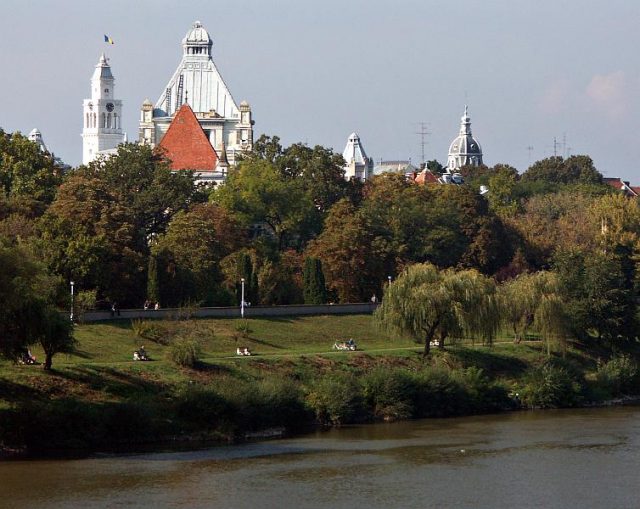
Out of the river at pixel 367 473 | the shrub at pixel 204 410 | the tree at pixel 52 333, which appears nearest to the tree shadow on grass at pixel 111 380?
the tree at pixel 52 333

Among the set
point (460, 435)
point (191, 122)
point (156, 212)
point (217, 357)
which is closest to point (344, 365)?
point (217, 357)

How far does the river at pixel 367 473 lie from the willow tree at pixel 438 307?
1112cm

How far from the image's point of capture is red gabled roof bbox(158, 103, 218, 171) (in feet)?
417

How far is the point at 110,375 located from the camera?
70.1 m

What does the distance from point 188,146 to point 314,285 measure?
3746 centimetres

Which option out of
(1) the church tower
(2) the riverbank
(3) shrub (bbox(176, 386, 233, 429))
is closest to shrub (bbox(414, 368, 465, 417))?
(2) the riverbank

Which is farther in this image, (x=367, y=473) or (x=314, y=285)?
(x=314, y=285)

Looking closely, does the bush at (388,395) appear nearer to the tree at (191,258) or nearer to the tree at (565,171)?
the tree at (191,258)

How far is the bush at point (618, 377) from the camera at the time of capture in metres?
82.3

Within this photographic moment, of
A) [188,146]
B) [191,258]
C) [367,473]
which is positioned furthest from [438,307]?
[188,146]

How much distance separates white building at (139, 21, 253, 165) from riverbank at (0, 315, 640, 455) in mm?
57476

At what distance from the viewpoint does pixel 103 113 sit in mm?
167500

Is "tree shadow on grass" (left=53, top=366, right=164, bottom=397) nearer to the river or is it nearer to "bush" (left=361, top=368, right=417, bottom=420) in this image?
the river

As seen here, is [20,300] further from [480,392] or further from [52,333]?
[480,392]
